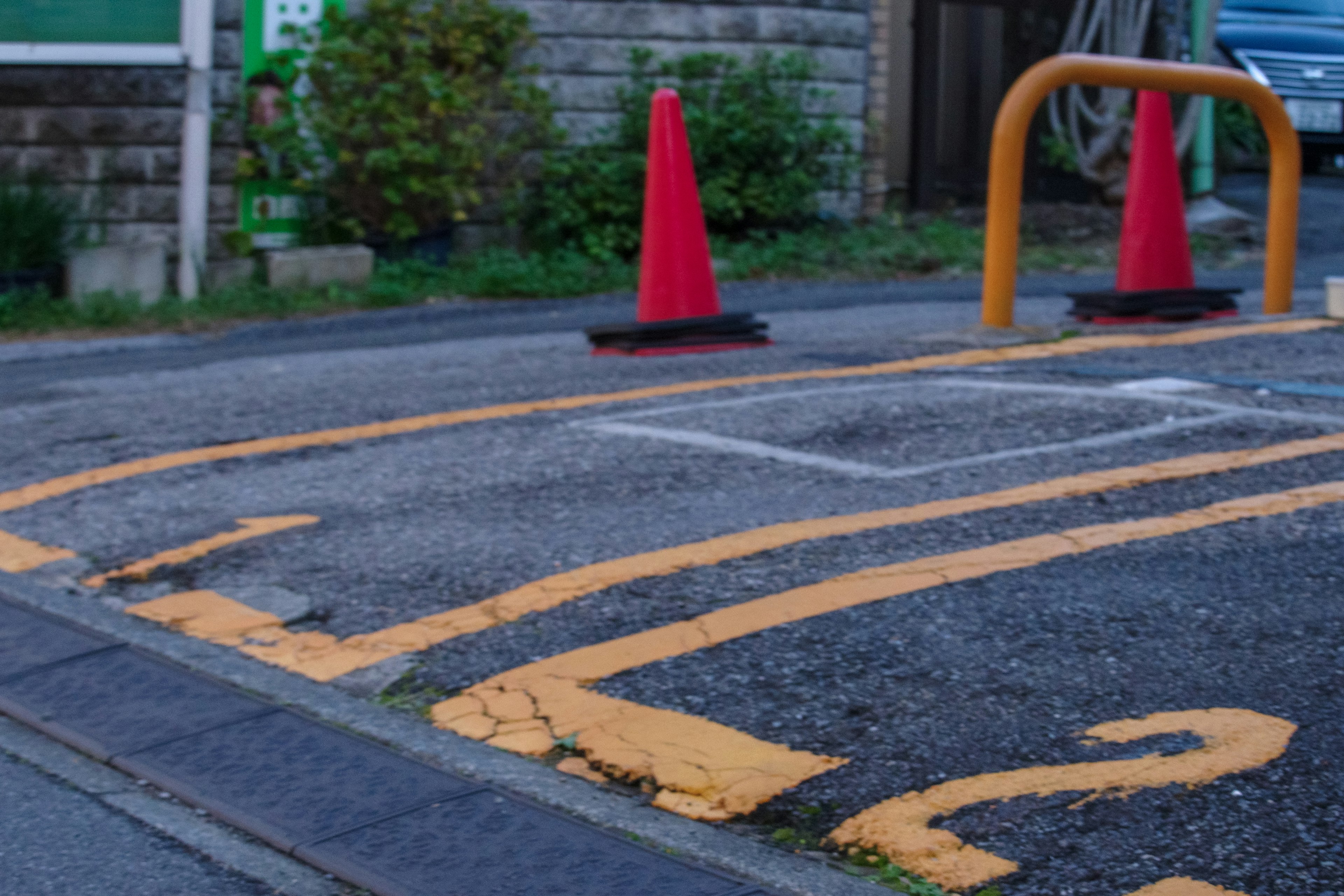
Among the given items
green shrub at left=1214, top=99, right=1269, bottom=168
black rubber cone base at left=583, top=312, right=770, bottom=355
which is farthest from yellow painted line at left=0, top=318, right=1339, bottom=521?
green shrub at left=1214, top=99, right=1269, bottom=168

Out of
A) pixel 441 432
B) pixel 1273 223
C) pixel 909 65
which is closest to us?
pixel 441 432

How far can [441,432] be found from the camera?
510cm

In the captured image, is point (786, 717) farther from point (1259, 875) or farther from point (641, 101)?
point (641, 101)

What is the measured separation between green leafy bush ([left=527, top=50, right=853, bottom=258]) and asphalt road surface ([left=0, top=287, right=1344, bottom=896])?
4.72m

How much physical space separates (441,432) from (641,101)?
614 centimetres

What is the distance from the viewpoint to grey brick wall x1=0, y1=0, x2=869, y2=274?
32.3ft

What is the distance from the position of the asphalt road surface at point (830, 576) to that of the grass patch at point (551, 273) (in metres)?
2.94

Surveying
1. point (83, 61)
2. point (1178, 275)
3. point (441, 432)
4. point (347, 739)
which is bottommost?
point (347, 739)

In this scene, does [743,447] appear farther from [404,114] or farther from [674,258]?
[404,114]

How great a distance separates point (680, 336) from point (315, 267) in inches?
155

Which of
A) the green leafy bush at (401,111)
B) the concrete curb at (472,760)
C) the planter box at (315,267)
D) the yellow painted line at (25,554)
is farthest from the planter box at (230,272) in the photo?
the concrete curb at (472,760)

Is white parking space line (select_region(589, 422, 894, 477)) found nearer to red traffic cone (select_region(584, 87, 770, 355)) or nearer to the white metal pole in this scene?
red traffic cone (select_region(584, 87, 770, 355))

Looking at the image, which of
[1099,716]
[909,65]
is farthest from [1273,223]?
[909,65]

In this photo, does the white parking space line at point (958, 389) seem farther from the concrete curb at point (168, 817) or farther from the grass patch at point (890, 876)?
the concrete curb at point (168, 817)
